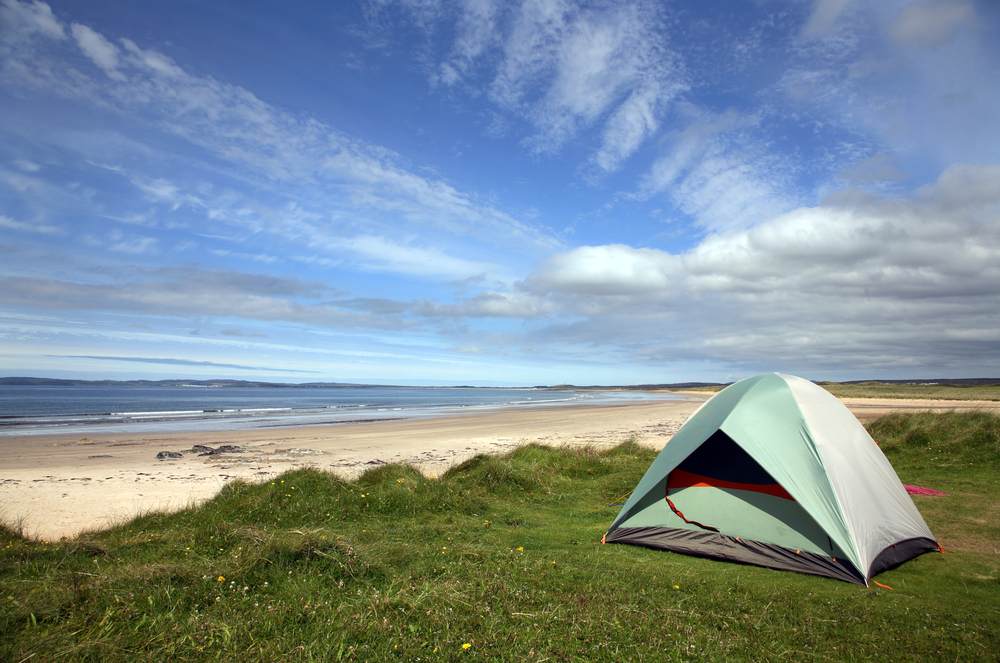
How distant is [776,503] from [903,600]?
5.98 feet

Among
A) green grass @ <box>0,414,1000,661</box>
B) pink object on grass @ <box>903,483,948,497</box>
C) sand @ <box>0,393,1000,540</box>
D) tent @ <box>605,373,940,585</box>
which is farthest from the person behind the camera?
sand @ <box>0,393,1000,540</box>

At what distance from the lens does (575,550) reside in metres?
7.45

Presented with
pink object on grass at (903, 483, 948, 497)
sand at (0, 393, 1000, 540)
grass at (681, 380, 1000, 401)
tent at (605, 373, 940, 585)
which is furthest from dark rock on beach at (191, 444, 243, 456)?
grass at (681, 380, 1000, 401)

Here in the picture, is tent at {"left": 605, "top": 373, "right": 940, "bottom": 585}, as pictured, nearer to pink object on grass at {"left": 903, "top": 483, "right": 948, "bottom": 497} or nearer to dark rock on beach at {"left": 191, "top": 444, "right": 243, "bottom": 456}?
pink object on grass at {"left": 903, "top": 483, "right": 948, "bottom": 497}

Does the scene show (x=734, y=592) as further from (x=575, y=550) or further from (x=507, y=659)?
(x=507, y=659)

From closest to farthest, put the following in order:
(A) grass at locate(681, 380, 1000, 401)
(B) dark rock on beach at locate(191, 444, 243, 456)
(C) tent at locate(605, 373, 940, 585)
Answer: (C) tent at locate(605, 373, 940, 585) → (B) dark rock on beach at locate(191, 444, 243, 456) → (A) grass at locate(681, 380, 1000, 401)

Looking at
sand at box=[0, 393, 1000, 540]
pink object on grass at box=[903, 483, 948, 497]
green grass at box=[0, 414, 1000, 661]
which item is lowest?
sand at box=[0, 393, 1000, 540]

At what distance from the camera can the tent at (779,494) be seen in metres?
6.95

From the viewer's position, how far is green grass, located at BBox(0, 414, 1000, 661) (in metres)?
4.18

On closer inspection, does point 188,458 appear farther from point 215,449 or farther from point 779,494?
point 779,494

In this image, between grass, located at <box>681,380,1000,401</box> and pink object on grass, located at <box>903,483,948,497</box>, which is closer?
pink object on grass, located at <box>903,483,948,497</box>

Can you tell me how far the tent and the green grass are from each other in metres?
0.36

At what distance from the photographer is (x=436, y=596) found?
505 cm

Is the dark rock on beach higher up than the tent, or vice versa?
the tent
